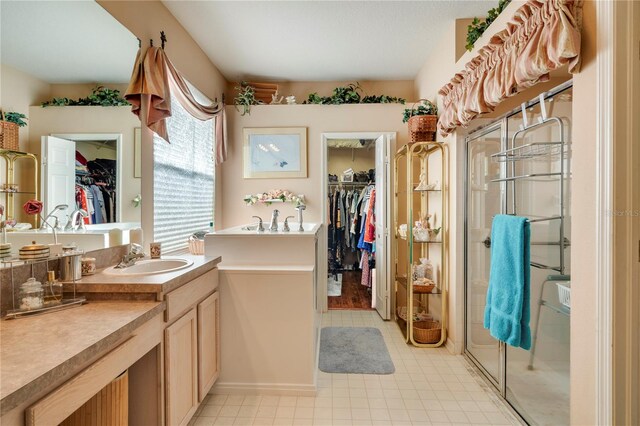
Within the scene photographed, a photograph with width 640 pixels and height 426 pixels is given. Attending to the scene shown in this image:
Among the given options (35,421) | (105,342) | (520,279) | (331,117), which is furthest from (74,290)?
(331,117)

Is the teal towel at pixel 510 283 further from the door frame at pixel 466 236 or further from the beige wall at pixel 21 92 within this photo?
the beige wall at pixel 21 92

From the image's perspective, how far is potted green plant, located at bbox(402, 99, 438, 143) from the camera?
9.93ft

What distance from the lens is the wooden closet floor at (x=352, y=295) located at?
13.2ft

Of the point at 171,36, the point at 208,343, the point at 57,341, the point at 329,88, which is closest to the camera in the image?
the point at 57,341

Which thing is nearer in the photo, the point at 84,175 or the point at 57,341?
the point at 57,341

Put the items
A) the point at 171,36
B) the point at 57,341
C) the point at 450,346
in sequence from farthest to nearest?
the point at 450,346 < the point at 171,36 < the point at 57,341

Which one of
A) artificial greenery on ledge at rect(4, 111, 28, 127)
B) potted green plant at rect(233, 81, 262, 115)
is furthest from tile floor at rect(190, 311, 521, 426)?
potted green plant at rect(233, 81, 262, 115)

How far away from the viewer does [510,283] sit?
1.80 metres

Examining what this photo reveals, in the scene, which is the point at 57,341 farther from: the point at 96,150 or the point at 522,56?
the point at 522,56

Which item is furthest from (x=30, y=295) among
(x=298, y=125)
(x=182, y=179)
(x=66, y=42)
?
(x=298, y=125)

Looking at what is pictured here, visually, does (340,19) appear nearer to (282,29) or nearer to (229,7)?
(282,29)

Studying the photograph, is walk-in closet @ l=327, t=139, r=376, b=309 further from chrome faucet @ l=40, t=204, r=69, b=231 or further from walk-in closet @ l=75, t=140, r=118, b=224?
chrome faucet @ l=40, t=204, r=69, b=231

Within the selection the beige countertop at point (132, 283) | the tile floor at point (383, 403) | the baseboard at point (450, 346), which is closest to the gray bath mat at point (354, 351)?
the tile floor at point (383, 403)

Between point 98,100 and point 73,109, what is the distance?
214 millimetres
